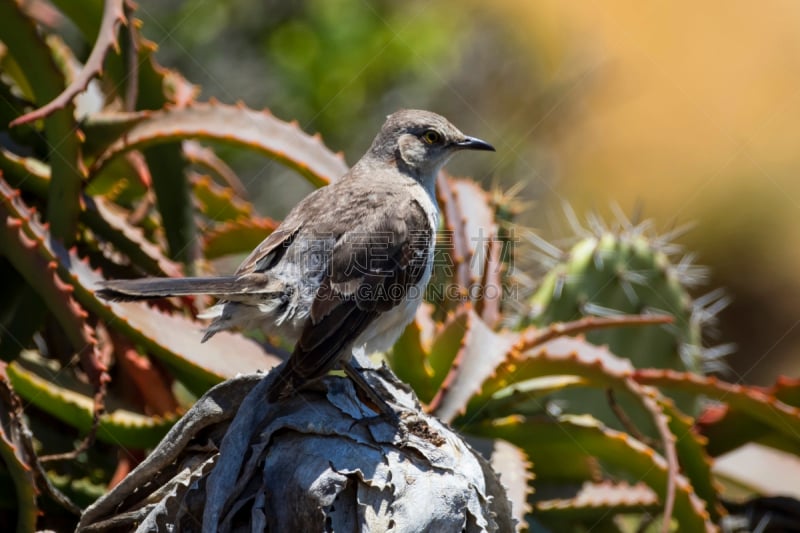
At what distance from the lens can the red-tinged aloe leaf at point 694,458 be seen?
130 inches

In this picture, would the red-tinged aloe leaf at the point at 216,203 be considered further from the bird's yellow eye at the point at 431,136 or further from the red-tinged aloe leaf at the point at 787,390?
the red-tinged aloe leaf at the point at 787,390

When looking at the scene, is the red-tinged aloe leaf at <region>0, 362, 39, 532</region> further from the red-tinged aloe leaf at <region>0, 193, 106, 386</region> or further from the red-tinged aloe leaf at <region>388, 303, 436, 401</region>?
the red-tinged aloe leaf at <region>388, 303, 436, 401</region>

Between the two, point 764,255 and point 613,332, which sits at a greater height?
point 764,255

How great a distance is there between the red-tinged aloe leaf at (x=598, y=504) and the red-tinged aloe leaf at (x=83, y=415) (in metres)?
1.33

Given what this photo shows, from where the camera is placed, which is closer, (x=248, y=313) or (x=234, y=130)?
(x=248, y=313)

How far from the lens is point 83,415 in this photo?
9.74ft

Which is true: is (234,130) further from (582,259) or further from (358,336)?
(582,259)

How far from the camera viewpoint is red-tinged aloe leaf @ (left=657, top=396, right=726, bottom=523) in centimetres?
330

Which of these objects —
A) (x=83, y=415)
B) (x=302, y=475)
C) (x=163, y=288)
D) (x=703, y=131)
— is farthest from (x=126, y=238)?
(x=703, y=131)

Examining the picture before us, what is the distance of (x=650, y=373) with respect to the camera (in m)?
3.20

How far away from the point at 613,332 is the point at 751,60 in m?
6.25

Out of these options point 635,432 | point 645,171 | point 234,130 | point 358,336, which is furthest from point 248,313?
point 645,171

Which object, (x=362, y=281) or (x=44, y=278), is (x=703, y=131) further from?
(x=44, y=278)

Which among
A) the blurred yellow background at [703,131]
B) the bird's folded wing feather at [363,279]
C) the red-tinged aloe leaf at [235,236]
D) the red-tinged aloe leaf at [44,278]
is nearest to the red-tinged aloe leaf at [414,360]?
the bird's folded wing feather at [363,279]
